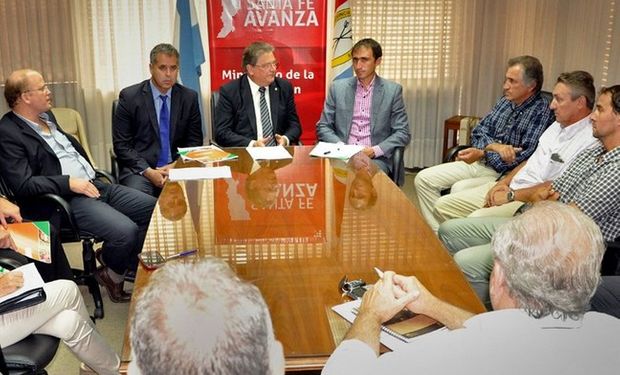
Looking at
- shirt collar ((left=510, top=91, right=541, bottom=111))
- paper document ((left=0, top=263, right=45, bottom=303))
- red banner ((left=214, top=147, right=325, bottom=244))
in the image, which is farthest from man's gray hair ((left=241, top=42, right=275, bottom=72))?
paper document ((left=0, top=263, right=45, bottom=303))

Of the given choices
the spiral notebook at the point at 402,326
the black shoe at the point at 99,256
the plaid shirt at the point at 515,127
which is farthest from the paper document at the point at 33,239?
the plaid shirt at the point at 515,127

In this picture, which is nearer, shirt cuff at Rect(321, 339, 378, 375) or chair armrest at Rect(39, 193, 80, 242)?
shirt cuff at Rect(321, 339, 378, 375)

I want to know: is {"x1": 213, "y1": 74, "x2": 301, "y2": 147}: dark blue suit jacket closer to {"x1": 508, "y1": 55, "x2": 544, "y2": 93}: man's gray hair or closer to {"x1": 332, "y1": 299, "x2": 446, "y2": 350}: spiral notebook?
{"x1": 508, "y1": 55, "x2": 544, "y2": 93}: man's gray hair

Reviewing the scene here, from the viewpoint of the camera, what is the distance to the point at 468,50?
6.10m

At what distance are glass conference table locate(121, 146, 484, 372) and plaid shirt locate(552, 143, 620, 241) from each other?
79 cm

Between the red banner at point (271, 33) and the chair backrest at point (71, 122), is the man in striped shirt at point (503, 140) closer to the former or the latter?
the red banner at point (271, 33)

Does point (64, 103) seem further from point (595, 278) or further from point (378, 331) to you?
point (595, 278)

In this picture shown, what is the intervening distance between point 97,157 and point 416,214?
402 centimetres

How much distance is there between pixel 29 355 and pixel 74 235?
50.1 inches

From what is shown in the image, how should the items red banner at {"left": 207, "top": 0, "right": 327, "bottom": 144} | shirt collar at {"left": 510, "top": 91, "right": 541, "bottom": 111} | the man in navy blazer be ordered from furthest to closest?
red banner at {"left": 207, "top": 0, "right": 327, "bottom": 144} < the man in navy blazer < shirt collar at {"left": 510, "top": 91, "right": 541, "bottom": 111}

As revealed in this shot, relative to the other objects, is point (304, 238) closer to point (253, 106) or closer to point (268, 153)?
point (268, 153)

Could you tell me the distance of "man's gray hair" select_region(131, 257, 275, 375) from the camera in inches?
40.6

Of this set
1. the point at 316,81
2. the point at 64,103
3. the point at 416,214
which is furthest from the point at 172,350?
the point at 64,103

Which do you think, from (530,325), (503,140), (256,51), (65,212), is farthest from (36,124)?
(530,325)
